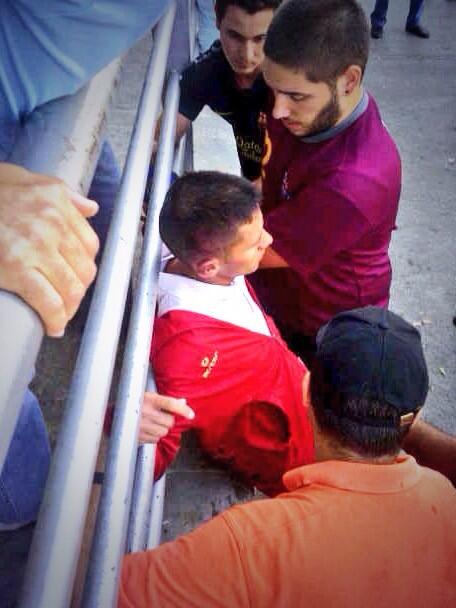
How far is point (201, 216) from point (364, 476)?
77 cm

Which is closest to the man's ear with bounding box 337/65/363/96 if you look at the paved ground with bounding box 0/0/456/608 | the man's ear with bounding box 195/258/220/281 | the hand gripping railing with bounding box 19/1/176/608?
the man's ear with bounding box 195/258/220/281

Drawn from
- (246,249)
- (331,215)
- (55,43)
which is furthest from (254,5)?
(55,43)

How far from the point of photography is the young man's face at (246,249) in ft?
5.14

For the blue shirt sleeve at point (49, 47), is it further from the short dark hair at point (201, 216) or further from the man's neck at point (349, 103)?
the man's neck at point (349, 103)

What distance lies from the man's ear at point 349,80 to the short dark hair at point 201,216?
1.49 ft

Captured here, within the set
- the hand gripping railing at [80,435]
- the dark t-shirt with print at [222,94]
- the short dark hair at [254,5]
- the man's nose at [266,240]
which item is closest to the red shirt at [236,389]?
the man's nose at [266,240]

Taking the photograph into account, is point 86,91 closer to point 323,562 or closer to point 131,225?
point 131,225

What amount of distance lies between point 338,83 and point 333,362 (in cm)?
89

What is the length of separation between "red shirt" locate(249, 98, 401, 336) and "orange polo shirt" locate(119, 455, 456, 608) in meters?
0.82

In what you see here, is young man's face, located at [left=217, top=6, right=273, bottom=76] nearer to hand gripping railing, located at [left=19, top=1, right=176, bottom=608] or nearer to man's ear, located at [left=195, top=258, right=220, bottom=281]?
man's ear, located at [left=195, top=258, right=220, bottom=281]

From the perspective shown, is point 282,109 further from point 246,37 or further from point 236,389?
point 236,389

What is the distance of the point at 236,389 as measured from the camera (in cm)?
158

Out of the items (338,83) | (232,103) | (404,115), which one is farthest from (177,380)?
(404,115)

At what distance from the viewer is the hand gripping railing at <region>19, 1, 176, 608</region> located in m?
0.62
